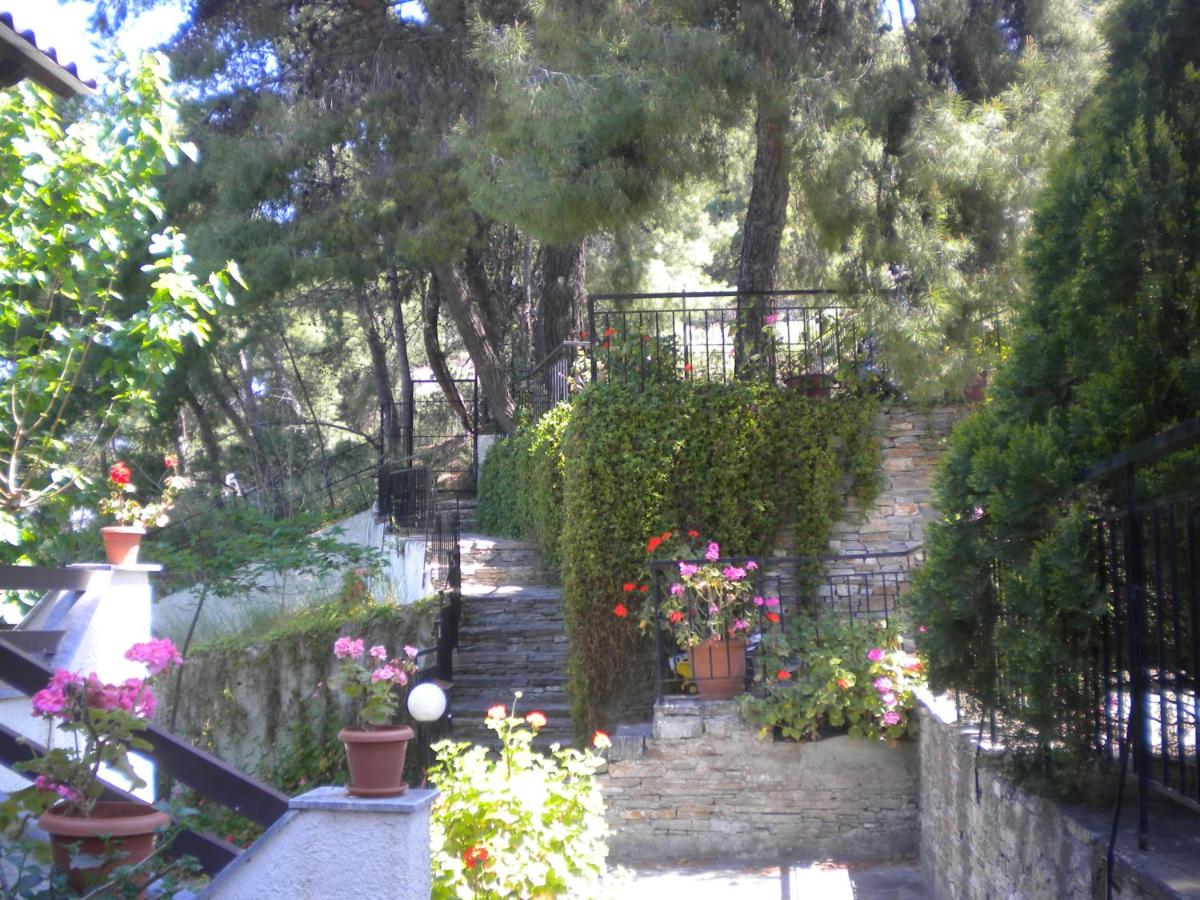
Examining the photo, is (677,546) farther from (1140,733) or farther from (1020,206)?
(1140,733)

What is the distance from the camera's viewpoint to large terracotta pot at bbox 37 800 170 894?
282 cm

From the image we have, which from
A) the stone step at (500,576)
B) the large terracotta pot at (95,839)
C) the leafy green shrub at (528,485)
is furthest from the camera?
the stone step at (500,576)

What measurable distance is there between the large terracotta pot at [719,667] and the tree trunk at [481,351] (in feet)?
22.5

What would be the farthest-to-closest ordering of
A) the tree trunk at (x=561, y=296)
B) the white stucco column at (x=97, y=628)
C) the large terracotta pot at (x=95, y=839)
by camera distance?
1. the tree trunk at (x=561, y=296)
2. the white stucco column at (x=97, y=628)
3. the large terracotta pot at (x=95, y=839)

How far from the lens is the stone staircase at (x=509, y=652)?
8852 mm

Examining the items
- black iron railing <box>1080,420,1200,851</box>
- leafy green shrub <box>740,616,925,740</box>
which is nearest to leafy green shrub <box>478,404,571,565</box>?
leafy green shrub <box>740,616,925,740</box>

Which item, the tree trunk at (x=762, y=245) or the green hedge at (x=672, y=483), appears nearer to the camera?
the green hedge at (x=672, y=483)

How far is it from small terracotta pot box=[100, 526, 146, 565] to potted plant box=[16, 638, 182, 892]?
93.7 inches

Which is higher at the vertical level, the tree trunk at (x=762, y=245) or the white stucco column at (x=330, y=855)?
the tree trunk at (x=762, y=245)

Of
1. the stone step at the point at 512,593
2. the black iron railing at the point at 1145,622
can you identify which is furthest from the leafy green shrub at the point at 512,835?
the stone step at the point at 512,593

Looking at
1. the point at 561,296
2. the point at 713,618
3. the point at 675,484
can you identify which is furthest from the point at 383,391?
the point at 713,618

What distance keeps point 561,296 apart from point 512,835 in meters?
9.92

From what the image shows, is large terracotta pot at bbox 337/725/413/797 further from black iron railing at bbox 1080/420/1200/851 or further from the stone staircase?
the stone staircase

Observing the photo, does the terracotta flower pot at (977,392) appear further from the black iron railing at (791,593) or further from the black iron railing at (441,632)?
the black iron railing at (441,632)
